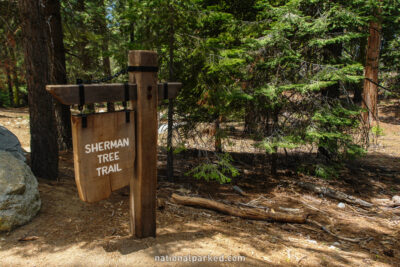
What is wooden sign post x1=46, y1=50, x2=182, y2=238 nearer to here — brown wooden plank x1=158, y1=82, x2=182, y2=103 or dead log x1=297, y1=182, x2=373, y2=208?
brown wooden plank x1=158, y1=82, x2=182, y2=103

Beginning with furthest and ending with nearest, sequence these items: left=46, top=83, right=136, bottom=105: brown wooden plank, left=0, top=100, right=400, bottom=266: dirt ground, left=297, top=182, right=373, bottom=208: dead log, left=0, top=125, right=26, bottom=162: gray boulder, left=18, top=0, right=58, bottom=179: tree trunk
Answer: left=297, top=182, right=373, bottom=208: dead log → left=0, top=125, right=26, bottom=162: gray boulder → left=18, top=0, right=58, bottom=179: tree trunk → left=0, top=100, right=400, bottom=266: dirt ground → left=46, top=83, right=136, bottom=105: brown wooden plank

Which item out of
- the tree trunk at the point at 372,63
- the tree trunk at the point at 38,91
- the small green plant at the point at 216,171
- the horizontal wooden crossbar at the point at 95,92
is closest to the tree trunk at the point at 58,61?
the tree trunk at the point at 38,91

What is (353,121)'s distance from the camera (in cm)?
724

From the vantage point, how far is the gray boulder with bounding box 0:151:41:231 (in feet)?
12.2

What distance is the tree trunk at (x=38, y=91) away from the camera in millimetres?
5172

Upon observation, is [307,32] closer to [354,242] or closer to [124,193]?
[354,242]

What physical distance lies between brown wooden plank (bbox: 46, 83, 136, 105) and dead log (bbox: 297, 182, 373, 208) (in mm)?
7005

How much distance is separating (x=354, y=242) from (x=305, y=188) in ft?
10.2

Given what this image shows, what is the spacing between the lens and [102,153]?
3.19m

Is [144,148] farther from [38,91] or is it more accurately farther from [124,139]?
[38,91]

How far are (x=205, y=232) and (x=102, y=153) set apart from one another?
7.47ft

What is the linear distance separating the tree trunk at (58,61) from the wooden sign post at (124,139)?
191 inches

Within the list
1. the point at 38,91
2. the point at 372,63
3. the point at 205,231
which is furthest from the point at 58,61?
the point at 372,63

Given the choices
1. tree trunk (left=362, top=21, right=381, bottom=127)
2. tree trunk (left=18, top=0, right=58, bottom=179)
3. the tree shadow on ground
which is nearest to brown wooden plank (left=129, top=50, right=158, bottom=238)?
the tree shadow on ground
